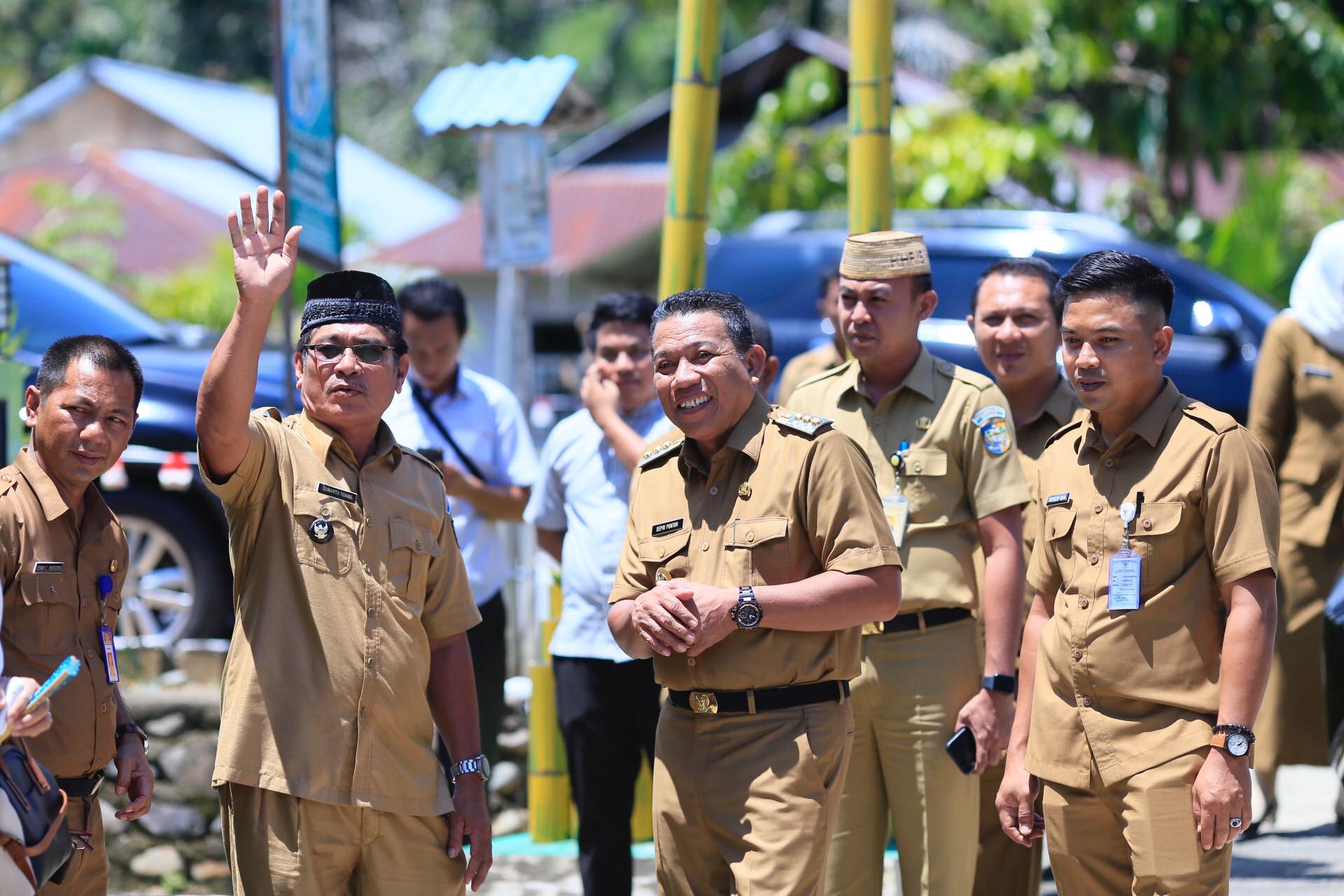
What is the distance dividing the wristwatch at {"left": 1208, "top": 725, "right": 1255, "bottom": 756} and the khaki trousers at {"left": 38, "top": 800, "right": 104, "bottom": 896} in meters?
2.52

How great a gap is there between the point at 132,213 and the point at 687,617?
2015 centimetres

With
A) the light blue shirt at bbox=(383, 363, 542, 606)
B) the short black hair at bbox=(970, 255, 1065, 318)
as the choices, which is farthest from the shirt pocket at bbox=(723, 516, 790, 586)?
A: the light blue shirt at bbox=(383, 363, 542, 606)

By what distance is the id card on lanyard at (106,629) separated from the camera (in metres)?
3.62

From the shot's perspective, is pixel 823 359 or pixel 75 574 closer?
pixel 75 574

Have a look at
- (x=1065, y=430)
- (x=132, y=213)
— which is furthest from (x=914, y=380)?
(x=132, y=213)

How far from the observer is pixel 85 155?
2275 cm

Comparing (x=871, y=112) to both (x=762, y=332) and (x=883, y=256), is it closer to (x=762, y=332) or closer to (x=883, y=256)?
(x=762, y=332)

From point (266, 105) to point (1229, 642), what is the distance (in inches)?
963

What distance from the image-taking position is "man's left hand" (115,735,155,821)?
12.0 ft

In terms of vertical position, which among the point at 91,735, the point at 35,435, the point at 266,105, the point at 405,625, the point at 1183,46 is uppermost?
the point at 266,105

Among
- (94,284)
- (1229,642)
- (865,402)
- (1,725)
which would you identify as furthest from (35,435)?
(94,284)

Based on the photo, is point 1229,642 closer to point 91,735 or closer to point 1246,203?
point 91,735

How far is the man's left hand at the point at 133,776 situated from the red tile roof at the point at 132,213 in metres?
17.1

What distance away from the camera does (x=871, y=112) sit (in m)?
5.47
